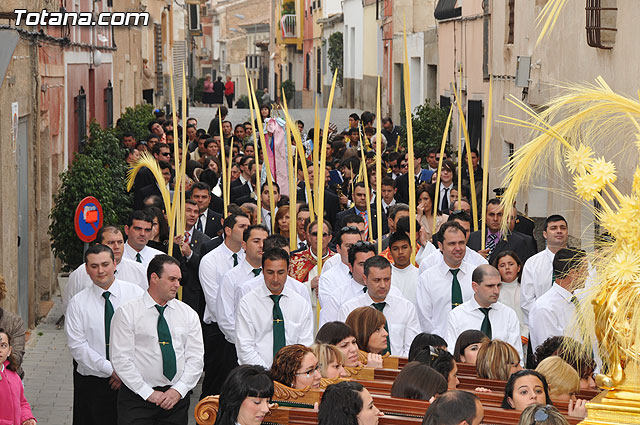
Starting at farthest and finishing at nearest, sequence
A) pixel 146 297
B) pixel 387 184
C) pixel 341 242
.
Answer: pixel 387 184 < pixel 341 242 < pixel 146 297

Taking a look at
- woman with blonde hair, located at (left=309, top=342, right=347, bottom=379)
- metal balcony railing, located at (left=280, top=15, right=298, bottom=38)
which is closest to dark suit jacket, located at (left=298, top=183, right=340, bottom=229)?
woman with blonde hair, located at (left=309, top=342, right=347, bottom=379)

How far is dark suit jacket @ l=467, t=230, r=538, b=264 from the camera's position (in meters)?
10.6

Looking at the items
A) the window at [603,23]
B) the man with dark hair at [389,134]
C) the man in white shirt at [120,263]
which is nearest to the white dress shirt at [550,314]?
the man in white shirt at [120,263]

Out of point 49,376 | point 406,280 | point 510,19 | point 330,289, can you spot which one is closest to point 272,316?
point 330,289

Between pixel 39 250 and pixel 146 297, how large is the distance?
6.89 m

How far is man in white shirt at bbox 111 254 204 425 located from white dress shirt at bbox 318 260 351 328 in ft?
4.70

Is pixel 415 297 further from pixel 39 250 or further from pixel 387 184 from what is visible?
pixel 39 250

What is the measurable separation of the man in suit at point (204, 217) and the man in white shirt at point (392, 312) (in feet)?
12.6

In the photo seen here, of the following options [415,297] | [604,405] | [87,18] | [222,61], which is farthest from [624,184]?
[222,61]

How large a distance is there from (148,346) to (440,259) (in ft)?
9.54

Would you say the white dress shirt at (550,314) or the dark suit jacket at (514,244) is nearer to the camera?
the white dress shirt at (550,314)

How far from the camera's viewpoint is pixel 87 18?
17047 millimetres

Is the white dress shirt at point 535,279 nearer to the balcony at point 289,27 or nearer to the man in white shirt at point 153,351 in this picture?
the man in white shirt at point 153,351

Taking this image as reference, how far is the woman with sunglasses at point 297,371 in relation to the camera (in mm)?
6215
